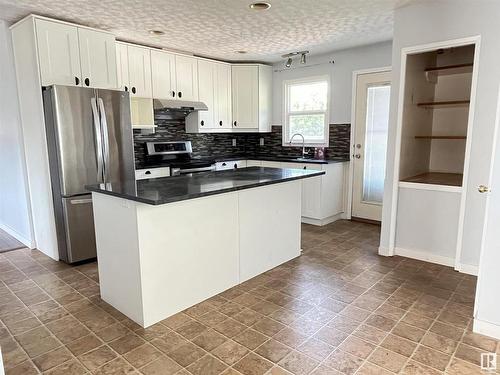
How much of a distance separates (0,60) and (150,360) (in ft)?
12.1

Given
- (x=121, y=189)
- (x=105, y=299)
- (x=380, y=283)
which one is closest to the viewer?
(x=121, y=189)

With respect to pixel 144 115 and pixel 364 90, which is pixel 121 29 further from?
pixel 364 90

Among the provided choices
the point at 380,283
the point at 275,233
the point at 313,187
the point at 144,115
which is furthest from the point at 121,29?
the point at 380,283

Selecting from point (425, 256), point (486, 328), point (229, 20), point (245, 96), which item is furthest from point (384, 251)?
point (245, 96)

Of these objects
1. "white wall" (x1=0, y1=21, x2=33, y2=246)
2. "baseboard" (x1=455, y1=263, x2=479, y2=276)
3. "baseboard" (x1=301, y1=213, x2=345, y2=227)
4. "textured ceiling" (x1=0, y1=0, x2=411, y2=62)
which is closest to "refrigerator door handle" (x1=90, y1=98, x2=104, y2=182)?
"textured ceiling" (x1=0, y1=0, x2=411, y2=62)

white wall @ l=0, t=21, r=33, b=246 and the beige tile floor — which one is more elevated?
white wall @ l=0, t=21, r=33, b=246

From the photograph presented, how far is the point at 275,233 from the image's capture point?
3.31m

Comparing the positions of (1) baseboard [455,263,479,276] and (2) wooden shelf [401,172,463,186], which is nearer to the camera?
(1) baseboard [455,263,479,276]

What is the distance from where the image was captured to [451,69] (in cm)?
377

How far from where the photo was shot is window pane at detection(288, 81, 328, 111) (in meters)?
5.24

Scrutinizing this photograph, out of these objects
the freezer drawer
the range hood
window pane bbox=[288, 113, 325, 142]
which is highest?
the range hood

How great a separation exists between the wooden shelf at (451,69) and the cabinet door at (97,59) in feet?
11.5

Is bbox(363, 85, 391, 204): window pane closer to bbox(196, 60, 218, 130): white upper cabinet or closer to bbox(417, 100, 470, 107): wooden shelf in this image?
bbox(417, 100, 470, 107): wooden shelf

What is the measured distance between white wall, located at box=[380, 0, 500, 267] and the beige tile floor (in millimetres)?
587
